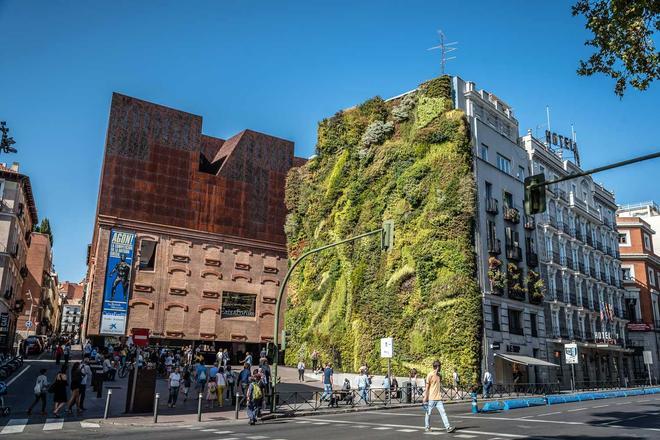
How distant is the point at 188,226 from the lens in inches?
2028

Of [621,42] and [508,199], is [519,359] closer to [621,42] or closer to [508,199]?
[508,199]

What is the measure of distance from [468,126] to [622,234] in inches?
1405

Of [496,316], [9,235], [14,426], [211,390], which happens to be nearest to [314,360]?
[496,316]

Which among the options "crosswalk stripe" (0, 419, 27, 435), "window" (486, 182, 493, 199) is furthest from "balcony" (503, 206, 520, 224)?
"crosswalk stripe" (0, 419, 27, 435)

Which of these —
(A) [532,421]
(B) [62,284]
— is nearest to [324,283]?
(A) [532,421]

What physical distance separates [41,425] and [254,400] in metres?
6.47

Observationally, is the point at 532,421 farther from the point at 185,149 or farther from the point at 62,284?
the point at 62,284

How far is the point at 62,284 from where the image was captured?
19150cm

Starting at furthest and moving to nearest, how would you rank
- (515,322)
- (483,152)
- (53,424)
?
(483,152) → (515,322) → (53,424)

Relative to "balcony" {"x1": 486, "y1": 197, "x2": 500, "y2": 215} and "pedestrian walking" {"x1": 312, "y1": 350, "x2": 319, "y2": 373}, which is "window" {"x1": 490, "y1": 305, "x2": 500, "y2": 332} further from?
"pedestrian walking" {"x1": 312, "y1": 350, "x2": 319, "y2": 373}

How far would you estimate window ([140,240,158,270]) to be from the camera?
48.2 meters

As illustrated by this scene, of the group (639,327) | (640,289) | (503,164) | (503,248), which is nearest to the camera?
(503,248)

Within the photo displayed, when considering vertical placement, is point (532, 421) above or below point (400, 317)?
below

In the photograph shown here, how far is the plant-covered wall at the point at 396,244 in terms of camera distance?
35.0 m
